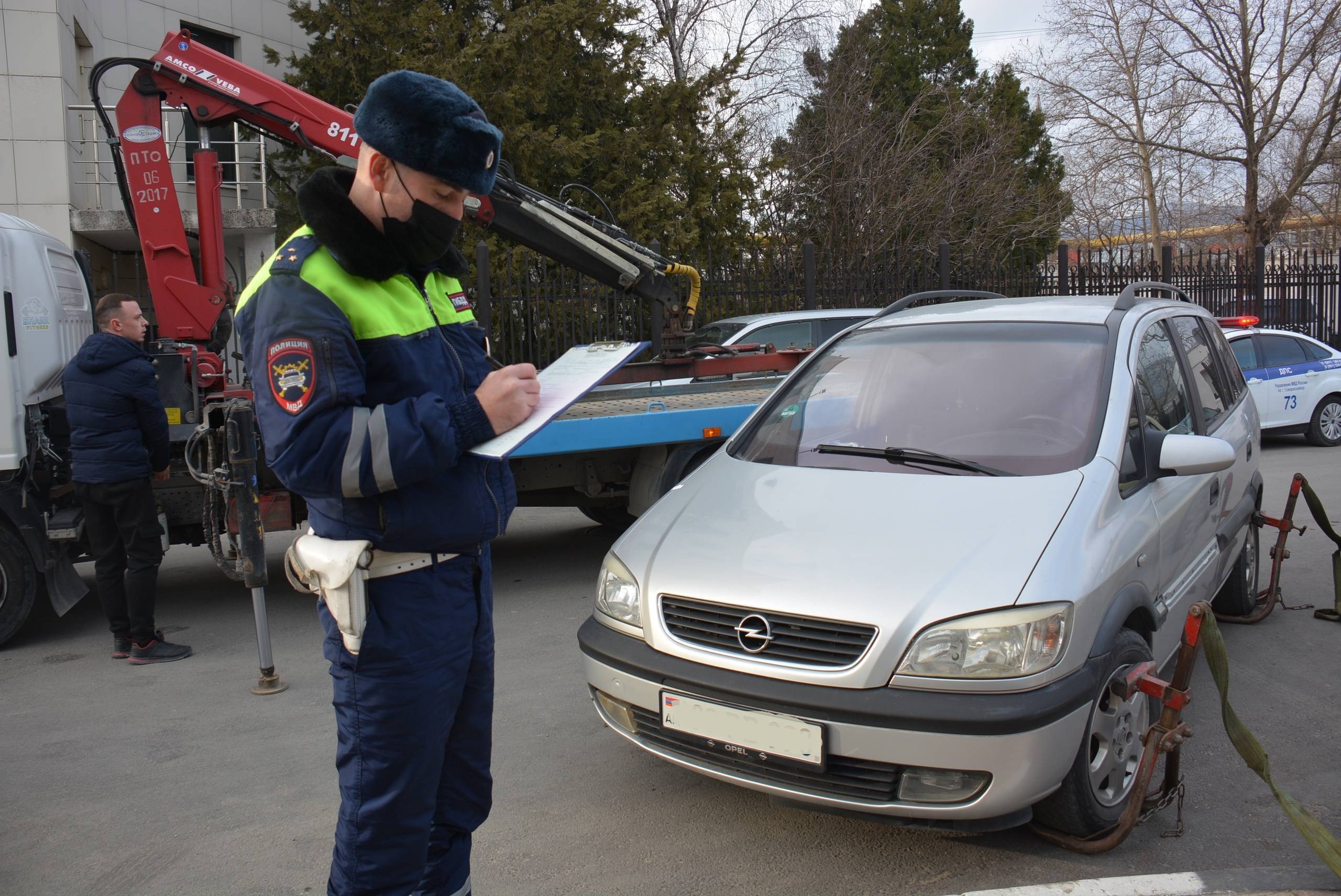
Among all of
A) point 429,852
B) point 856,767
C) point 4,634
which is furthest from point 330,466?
point 4,634

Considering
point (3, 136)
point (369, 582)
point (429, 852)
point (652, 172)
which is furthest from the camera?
point (652, 172)

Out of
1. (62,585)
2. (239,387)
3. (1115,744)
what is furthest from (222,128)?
(1115,744)

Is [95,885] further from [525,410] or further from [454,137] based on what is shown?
[454,137]

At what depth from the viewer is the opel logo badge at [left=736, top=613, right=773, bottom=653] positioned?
288 cm

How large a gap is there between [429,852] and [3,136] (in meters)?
12.6

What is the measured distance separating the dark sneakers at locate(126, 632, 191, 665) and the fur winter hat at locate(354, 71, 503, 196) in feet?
14.2

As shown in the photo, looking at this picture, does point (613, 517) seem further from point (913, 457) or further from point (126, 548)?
point (913, 457)

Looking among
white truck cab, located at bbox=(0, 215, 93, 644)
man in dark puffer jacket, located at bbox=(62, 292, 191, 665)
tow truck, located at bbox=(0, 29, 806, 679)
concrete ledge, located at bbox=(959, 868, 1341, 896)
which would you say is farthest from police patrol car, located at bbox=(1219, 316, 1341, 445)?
white truck cab, located at bbox=(0, 215, 93, 644)

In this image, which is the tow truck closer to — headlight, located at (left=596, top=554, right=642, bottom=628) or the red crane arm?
the red crane arm

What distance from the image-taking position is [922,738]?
265 centimetres

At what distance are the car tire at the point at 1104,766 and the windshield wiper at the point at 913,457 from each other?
0.68 meters

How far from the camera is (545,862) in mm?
3133

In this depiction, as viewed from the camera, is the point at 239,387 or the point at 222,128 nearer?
the point at 239,387

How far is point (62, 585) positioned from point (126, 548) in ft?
2.12
